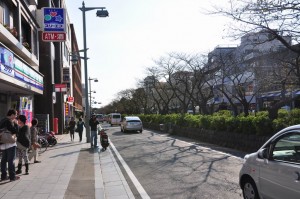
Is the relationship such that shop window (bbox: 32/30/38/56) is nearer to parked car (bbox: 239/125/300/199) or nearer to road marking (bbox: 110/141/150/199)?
road marking (bbox: 110/141/150/199)

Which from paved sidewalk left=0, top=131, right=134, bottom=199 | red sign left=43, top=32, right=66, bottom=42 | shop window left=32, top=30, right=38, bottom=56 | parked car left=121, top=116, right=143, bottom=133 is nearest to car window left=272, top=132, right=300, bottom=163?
paved sidewalk left=0, top=131, right=134, bottom=199

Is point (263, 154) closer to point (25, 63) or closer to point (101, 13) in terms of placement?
point (25, 63)

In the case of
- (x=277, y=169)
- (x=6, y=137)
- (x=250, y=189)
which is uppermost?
(x=6, y=137)

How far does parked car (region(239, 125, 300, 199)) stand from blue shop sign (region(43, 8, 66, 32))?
639 inches

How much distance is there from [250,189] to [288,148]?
3.42 feet

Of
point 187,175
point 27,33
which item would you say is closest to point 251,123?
point 187,175

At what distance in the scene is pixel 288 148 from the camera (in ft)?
20.1

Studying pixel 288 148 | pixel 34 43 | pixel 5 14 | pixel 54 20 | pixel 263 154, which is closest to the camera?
pixel 288 148

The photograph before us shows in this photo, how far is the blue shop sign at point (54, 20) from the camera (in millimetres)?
20862

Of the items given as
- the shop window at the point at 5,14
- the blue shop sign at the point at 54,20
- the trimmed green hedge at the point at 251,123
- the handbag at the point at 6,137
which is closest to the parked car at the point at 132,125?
the trimmed green hedge at the point at 251,123

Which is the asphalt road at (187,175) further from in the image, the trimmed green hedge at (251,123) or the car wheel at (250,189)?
the trimmed green hedge at (251,123)

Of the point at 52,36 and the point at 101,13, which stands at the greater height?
the point at 101,13

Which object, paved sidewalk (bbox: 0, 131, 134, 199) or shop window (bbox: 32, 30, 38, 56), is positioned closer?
paved sidewalk (bbox: 0, 131, 134, 199)

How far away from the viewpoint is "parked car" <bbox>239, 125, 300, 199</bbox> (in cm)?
537
